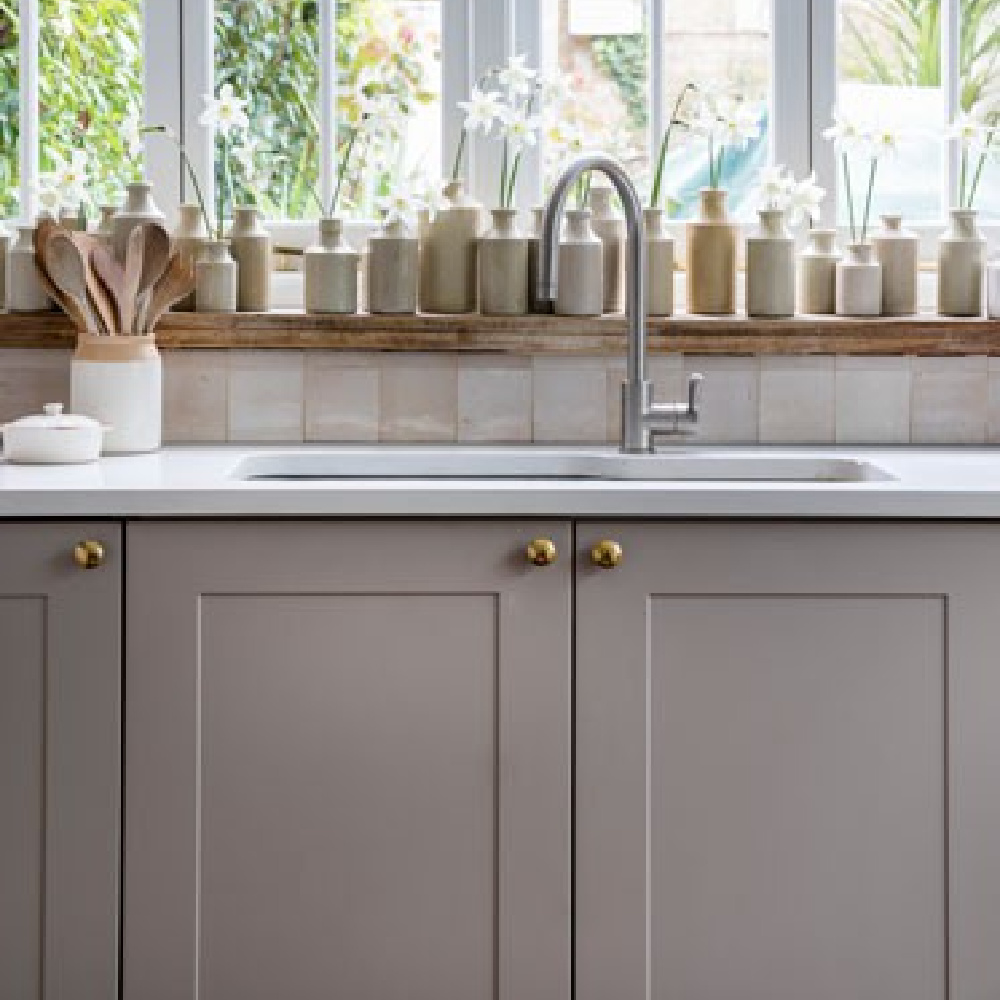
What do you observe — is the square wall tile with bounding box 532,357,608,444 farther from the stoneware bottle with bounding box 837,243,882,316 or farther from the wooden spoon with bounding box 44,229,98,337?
the wooden spoon with bounding box 44,229,98,337

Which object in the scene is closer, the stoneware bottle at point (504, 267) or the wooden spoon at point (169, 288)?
the wooden spoon at point (169, 288)

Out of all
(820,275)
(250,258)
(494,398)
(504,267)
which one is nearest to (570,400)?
(494,398)

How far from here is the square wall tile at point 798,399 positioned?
10.00 feet

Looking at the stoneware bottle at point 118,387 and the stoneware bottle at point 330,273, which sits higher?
the stoneware bottle at point 330,273

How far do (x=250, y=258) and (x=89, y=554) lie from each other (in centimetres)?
88

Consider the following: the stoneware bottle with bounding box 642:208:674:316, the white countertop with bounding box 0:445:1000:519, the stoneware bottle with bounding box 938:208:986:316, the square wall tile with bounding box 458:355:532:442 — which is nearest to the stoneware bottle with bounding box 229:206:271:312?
the square wall tile with bounding box 458:355:532:442

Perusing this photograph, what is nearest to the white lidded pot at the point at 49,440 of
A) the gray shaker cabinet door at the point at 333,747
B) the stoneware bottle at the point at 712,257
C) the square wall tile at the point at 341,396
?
the gray shaker cabinet door at the point at 333,747

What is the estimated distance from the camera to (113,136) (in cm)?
315

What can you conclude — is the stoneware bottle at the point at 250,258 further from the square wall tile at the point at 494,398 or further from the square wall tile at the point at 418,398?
the square wall tile at the point at 494,398

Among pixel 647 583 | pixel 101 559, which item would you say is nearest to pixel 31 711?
pixel 101 559

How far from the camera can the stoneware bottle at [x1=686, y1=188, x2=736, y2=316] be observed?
3016 millimetres

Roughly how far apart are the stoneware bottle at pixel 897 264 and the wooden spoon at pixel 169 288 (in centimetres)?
112

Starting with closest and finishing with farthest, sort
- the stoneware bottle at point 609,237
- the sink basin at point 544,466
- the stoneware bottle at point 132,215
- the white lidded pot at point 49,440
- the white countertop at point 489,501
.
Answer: the white countertop at point 489,501, the white lidded pot at point 49,440, the sink basin at point 544,466, the stoneware bottle at point 132,215, the stoneware bottle at point 609,237

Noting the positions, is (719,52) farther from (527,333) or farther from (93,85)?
(93,85)
